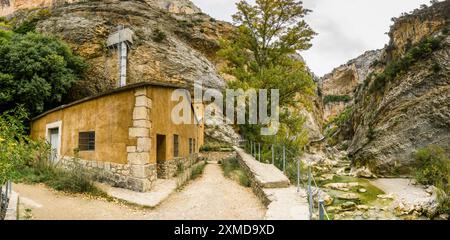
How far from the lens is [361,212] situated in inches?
411

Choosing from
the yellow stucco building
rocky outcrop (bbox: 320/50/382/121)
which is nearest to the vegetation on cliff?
the yellow stucco building

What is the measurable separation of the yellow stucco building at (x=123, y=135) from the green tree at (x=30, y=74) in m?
6.73

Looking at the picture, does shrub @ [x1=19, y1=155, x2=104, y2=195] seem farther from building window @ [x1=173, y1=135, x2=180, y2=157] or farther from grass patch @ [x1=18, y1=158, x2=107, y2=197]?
building window @ [x1=173, y1=135, x2=180, y2=157]

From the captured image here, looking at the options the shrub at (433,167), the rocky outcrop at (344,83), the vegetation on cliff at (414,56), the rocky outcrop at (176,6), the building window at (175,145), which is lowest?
the shrub at (433,167)

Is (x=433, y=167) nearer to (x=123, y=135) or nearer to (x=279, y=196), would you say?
(x=279, y=196)

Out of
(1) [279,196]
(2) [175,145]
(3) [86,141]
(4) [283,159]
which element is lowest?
(1) [279,196]

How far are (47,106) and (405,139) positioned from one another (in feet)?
87.5

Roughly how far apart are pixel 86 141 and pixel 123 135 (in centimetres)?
222

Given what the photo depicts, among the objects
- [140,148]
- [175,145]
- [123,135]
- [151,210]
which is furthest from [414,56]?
[151,210]

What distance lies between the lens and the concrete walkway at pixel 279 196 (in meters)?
5.33

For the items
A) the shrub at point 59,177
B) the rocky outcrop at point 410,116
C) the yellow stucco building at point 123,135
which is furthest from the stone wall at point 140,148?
Result: the rocky outcrop at point 410,116

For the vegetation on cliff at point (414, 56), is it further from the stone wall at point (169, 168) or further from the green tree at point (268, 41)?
the stone wall at point (169, 168)

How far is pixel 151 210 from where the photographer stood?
271 inches
